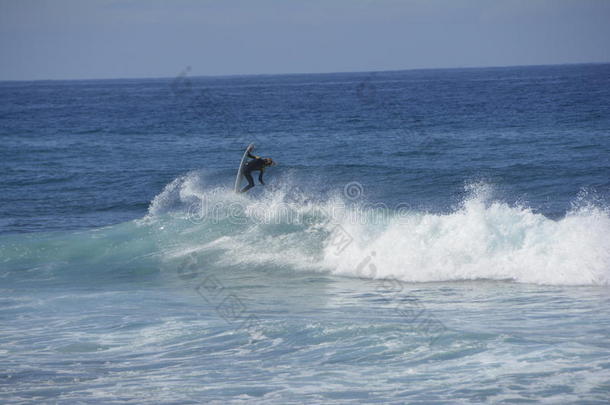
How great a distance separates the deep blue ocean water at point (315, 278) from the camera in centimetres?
1029

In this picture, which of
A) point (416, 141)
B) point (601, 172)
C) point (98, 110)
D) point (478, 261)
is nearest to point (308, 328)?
point (478, 261)

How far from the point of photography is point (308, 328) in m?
12.5

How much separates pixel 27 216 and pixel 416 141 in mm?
21845

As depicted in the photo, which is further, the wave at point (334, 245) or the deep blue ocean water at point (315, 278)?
the wave at point (334, 245)

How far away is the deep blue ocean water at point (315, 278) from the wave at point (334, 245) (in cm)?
6

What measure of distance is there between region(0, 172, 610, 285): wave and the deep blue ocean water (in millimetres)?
57

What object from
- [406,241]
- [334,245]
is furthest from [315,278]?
[406,241]

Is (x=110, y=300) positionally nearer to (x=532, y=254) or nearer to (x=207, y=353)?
(x=207, y=353)

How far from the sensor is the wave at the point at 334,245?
Answer: 1702cm

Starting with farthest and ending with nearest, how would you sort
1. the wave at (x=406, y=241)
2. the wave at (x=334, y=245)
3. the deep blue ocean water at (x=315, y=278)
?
the wave at (x=334, y=245) → the wave at (x=406, y=241) → the deep blue ocean water at (x=315, y=278)

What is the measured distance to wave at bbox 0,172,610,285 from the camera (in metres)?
17.0

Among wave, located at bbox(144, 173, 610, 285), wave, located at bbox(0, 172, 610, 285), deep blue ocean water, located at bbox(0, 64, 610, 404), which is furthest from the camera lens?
wave, located at bbox(0, 172, 610, 285)

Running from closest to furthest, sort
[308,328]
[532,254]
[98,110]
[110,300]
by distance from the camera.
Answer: [308,328]
[110,300]
[532,254]
[98,110]

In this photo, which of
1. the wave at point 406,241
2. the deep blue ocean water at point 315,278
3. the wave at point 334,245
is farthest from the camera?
the wave at point 334,245
